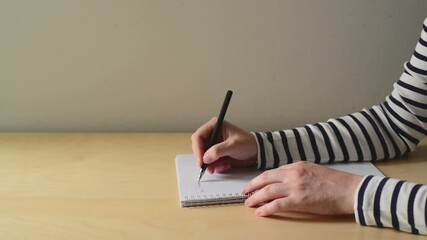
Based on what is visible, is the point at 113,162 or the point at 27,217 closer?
the point at 27,217

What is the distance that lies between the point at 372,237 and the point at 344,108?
43 centimetres

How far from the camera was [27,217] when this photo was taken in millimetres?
603

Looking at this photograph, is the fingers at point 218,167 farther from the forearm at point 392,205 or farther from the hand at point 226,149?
the forearm at point 392,205

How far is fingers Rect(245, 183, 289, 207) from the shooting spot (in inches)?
24.5

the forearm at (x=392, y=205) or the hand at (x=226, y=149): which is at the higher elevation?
the hand at (x=226, y=149)

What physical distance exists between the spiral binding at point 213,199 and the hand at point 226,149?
0.23ft

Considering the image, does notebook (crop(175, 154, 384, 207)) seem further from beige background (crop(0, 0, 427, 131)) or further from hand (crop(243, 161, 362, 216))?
beige background (crop(0, 0, 427, 131))

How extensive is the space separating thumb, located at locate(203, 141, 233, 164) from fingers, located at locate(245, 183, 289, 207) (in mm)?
94

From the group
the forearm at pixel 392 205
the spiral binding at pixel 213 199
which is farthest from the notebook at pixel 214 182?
the forearm at pixel 392 205

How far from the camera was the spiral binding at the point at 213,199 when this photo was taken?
25.2 inches

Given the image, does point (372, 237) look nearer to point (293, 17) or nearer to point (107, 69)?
point (293, 17)

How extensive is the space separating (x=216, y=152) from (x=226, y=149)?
0.02m

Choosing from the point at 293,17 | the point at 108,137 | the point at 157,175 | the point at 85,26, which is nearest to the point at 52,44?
the point at 85,26

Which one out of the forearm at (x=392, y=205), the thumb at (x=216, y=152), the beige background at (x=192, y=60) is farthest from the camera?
the beige background at (x=192, y=60)
